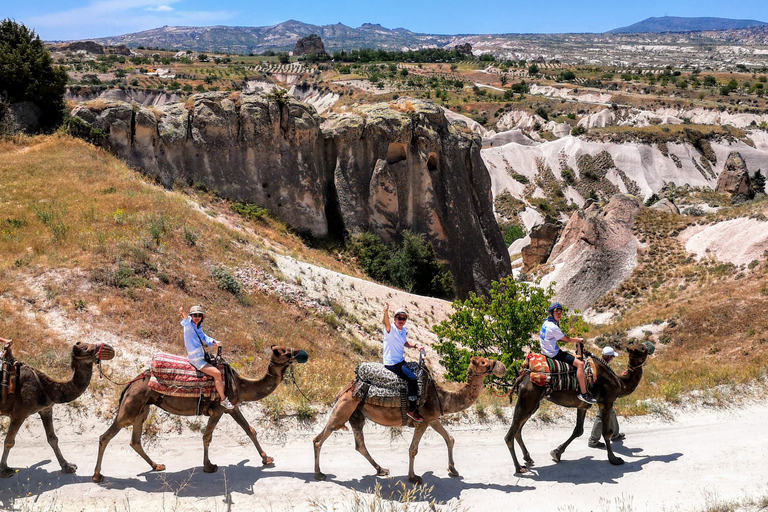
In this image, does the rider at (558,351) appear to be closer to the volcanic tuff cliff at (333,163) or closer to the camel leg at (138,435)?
the camel leg at (138,435)

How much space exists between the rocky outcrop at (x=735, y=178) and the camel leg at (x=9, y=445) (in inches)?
2665

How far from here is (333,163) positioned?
113 ft

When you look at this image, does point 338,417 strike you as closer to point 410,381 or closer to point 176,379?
point 410,381

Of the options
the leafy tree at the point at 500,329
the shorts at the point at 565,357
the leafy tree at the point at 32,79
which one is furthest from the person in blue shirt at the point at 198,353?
the leafy tree at the point at 32,79

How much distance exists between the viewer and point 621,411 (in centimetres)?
1206

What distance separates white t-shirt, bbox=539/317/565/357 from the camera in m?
9.66

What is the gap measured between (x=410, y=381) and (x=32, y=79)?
2779 centimetres

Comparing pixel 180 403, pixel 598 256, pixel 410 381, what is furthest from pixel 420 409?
pixel 598 256

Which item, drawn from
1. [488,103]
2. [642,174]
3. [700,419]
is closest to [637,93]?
[488,103]

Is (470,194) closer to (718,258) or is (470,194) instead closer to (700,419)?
(718,258)

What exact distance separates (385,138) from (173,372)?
2681cm

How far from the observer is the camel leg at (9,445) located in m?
8.78

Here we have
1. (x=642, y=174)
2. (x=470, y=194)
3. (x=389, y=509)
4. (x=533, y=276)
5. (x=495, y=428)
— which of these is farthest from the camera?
(x=642, y=174)

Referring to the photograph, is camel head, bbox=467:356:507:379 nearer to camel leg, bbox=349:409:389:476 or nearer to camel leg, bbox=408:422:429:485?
camel leg, bbox=408:422:429:485
